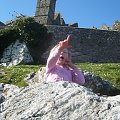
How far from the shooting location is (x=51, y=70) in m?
7.05

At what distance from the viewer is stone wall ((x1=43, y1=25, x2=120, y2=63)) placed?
3269cm

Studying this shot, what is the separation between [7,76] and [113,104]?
13.4 metres

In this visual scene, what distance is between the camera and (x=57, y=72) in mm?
7008

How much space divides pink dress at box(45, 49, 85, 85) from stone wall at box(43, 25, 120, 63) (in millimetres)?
25267

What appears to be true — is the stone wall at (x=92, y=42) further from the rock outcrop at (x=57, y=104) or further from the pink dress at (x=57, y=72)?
the rock outcrop at (x=57, y=104)

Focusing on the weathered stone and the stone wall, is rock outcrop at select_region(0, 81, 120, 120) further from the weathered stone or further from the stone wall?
the stone wall

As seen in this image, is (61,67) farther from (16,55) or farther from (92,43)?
(92,43)

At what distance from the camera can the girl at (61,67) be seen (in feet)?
22.4

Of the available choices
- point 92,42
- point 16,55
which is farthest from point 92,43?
point 16,55

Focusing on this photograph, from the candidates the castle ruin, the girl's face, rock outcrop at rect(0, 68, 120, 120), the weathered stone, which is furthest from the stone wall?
rock outcrop at rect(0, 68, 120, 120)

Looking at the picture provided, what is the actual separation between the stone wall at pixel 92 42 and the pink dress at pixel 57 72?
82.9 ft

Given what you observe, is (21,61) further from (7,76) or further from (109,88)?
(109,88)

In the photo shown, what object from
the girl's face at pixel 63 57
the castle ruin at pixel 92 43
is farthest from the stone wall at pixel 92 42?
the girl's face at pixel 63 57

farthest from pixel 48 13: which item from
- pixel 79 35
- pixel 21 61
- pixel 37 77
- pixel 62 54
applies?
pixel 62 54
